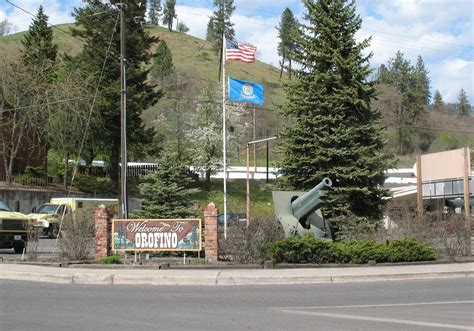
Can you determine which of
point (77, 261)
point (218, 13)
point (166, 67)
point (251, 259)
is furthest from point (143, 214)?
point (166, 67)

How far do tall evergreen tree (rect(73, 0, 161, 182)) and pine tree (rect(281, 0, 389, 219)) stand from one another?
68.2 feet

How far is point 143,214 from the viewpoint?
24.0 meters

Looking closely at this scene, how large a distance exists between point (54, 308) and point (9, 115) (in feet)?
122

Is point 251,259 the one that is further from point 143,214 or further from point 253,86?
point 253,86

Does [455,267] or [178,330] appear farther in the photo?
[455,267]

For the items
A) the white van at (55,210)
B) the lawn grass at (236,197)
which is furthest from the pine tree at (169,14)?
the white van at (55,210)

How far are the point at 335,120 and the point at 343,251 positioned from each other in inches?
461

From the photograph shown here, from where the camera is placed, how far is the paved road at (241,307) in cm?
871

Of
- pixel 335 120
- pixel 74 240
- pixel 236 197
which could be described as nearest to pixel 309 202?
pixel 74 240

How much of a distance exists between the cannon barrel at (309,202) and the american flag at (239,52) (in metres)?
10.7

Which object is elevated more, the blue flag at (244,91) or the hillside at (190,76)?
the hillside at (190,76)

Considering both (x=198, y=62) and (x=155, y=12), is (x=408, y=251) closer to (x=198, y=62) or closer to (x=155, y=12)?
(x=198, y=62)

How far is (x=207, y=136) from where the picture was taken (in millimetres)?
61188

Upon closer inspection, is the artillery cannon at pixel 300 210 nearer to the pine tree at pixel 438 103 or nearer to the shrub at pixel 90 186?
the shrub at pixel 90 186
